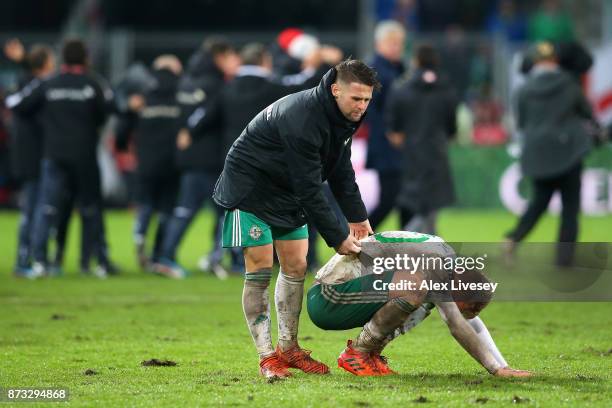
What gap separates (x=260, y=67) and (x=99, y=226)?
2360 mm

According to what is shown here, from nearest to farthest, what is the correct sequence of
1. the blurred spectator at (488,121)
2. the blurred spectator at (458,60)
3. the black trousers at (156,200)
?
the black trousers at (156,200) < the blurred spectator at (458,60) < the blurred spectator at (488,121)

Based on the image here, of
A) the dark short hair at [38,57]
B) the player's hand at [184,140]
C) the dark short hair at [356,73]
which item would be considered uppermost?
the dark short hair at [356,73]

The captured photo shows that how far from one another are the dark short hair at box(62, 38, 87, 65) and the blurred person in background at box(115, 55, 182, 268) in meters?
1.10

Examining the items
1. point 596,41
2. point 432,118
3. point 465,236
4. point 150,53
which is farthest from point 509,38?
point 432,118

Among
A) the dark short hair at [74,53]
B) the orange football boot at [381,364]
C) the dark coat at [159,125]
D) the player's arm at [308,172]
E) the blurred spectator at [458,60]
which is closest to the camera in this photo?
the player's arm at [308,172]

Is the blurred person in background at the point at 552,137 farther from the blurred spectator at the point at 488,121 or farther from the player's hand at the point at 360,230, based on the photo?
the blurred spectator at the point at 488,121

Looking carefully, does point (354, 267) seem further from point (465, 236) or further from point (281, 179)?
point (465, 236)

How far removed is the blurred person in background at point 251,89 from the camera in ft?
43.2

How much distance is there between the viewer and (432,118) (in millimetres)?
13586

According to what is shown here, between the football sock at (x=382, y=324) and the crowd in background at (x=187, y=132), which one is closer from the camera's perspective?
the football sock at (x=382, y=324)

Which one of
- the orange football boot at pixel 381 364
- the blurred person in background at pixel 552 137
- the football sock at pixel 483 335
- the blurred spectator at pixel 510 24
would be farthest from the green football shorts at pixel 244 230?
the blurred spectator at pixel 510 24

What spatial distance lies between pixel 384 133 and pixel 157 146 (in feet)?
8.07

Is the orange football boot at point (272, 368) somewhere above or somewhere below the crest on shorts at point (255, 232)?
below

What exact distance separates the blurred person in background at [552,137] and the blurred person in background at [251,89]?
6.86 ft
